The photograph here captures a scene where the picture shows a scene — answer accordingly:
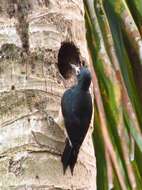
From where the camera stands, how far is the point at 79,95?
2867 millimetres

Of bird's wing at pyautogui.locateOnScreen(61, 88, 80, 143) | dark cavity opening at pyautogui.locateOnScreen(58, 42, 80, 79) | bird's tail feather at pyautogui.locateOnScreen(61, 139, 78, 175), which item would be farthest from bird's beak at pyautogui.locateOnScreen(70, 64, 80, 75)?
bird's tail feather at pyautogui.locateOnScreen(61, 139, 78, 175)

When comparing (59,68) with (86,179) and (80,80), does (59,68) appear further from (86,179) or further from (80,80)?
(86,179)

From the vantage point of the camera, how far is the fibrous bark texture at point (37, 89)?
8.78ft

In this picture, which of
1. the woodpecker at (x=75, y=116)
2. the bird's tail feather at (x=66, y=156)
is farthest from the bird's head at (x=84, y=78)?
the bird's tail feather at (x=66, y=156)

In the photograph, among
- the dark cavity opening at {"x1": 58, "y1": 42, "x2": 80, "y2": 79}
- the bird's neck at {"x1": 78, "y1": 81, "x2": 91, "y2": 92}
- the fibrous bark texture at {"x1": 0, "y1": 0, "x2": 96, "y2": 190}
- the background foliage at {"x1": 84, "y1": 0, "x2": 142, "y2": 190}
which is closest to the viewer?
the fibrous bark texture at {"x1": 0, "y1": 0, "x2": 96, "y2": 190}

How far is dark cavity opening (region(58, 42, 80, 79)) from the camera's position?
2.98 metres

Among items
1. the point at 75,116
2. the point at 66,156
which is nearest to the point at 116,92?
the point at 75,116

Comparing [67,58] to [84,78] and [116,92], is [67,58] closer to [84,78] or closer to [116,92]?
[84,78]

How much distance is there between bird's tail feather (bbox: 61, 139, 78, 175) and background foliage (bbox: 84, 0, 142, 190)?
49cm

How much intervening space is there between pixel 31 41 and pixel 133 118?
604mm

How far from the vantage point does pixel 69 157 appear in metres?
2.68

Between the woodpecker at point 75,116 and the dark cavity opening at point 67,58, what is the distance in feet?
0.28

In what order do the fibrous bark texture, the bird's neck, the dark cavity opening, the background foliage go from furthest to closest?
1. the background foliage
2. the dark cavity opening
3. the bird's neck
4. the fibrous bark texture

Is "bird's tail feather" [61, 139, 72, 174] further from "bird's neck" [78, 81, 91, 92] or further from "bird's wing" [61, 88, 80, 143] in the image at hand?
"bird's neck" [78, 81, 91, 92]
